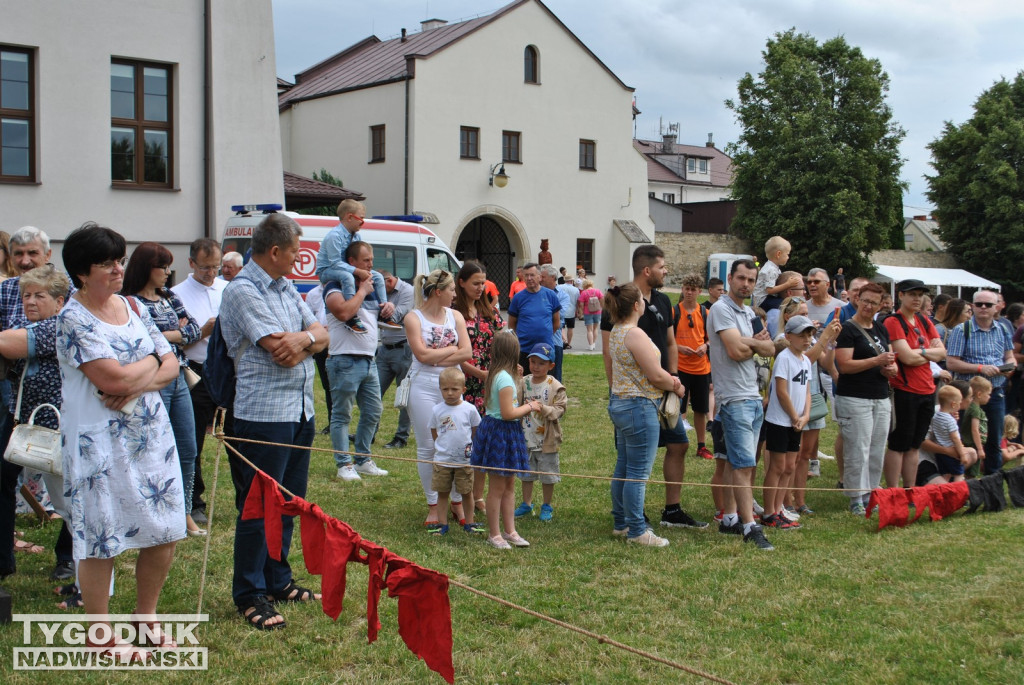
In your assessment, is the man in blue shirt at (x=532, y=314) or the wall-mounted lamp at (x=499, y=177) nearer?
the man in blue shirt at (x=532, y=314)

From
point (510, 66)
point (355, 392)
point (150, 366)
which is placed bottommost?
point (355, 392)

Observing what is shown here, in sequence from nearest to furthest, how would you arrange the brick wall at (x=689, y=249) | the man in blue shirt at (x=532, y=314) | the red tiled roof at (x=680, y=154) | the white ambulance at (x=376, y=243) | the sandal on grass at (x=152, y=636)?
the sandal on grass at (x=152, y=636) → the man in blue shirt at (x=532, y=314) → the white ambulance at (x=376, y=243) → the brick wall at (x=689, y=249) → the red tiled roof at (x=680, y=154)

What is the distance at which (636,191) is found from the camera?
35.2 m

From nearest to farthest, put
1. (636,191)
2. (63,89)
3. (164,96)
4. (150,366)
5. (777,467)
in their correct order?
(150,366)
(777,467)
(63,89)
(164,96)
(636,191)

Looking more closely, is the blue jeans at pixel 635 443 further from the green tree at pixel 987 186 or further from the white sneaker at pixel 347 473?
the green tree at pixel 987 186

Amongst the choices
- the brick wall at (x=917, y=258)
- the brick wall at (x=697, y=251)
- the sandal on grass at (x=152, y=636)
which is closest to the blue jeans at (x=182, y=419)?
the sandal on grass at (x=152, y=636)

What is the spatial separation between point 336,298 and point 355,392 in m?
1.01

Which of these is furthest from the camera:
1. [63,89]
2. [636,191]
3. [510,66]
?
[636,191]

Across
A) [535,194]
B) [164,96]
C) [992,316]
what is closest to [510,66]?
[535,194]

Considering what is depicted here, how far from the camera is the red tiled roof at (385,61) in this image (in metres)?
30.7

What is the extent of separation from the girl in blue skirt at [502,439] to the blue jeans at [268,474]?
1651mm

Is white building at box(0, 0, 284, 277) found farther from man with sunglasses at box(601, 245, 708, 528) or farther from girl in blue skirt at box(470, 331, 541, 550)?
man with sunglasses at box(601, 245, 708, 528)

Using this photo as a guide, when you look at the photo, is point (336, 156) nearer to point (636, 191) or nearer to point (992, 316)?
point (636, 191)

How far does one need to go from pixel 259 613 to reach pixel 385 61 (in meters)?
30.4
